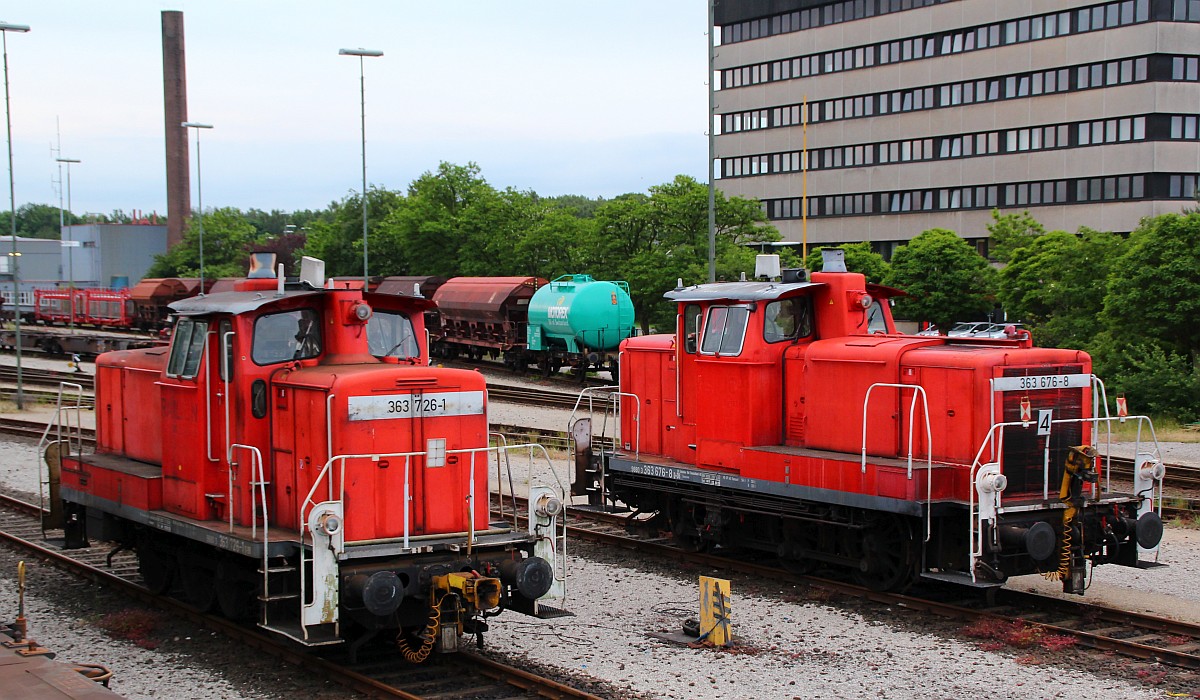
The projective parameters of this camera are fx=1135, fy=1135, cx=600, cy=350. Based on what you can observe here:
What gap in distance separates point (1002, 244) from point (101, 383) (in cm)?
4187

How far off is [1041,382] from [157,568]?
8.90m

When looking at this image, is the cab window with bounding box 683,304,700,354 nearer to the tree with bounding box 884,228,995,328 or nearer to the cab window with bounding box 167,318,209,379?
the cab window with bounding box 167,318,209,379

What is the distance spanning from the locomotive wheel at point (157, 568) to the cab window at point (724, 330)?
6137 mm

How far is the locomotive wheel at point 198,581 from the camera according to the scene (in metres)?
10.5

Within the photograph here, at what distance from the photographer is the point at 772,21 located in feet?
210

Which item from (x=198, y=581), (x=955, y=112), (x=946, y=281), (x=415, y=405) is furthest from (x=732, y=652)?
(x=955, y=112)

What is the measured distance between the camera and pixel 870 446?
1166 cm

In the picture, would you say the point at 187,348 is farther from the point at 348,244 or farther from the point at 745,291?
the point at 348,244

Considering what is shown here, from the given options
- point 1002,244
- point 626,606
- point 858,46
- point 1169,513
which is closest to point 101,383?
point 626,606

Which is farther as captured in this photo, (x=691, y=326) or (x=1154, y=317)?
(x=1154, y=317)

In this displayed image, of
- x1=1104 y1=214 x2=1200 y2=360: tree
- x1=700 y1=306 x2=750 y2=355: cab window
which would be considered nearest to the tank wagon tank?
x1=1104 y1=214 x2=1200 y2=360: tree

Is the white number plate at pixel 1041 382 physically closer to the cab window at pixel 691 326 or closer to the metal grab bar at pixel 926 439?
the metal grab bar at pixel 926 439

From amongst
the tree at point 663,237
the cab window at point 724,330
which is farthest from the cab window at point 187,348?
the tree at point 663,237

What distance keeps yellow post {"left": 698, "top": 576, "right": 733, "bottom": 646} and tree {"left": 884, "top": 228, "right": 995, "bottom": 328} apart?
121 ft
